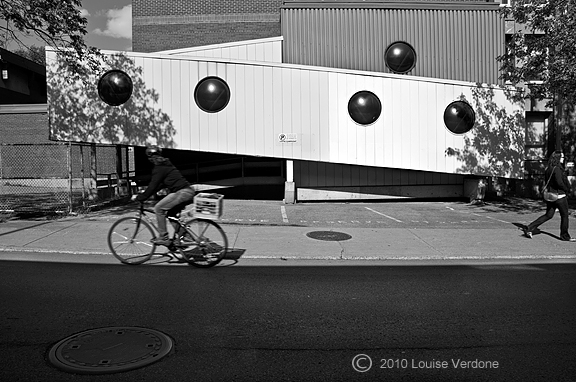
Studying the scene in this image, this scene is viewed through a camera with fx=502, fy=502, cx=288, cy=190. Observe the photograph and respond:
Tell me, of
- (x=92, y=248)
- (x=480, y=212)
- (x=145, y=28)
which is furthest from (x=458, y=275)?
(x=145, y=28)

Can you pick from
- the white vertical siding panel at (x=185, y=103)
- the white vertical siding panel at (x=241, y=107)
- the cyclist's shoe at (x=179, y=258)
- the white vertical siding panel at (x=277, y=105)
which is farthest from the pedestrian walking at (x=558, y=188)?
the white vertical siding panel at (x=185, y=103)

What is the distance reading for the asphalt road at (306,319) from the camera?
406cm

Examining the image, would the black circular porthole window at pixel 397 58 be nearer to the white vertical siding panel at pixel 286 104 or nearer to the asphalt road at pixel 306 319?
the white vertical siding panel at pixel 286 104

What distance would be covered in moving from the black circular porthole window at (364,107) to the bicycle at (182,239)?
10169mm

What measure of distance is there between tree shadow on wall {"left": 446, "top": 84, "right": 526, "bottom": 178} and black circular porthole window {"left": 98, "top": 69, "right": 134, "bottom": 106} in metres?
10.7

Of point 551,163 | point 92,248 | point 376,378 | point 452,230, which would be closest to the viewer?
point 376,378

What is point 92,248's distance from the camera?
8.80 metres

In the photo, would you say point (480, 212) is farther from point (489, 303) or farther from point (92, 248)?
point (92, 248)

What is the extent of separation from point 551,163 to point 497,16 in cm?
1137

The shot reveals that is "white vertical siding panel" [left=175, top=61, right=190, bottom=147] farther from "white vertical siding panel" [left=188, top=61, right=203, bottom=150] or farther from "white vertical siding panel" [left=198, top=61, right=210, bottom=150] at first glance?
"white vertical siding panel" [left=198, top=61, right=210, bottom=150]

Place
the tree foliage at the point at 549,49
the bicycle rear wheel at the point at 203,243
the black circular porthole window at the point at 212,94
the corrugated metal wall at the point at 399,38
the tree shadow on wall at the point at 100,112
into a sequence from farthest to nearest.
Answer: the corrugated metal wall at the point at 399,38, the black circular porthole window at the point at 212,94, the tree shadow on wall at the point at 100,112, the tree foliage at the point at 549,49, the bicycle rear wheel at the point at 203,243

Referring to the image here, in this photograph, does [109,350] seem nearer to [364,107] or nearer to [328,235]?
[328,235]

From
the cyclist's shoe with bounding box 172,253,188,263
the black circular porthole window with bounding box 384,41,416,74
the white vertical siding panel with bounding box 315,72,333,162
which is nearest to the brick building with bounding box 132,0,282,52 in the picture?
the black circular porthole window with bounding box 384,41,416,74

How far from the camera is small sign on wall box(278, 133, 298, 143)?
1642cm
